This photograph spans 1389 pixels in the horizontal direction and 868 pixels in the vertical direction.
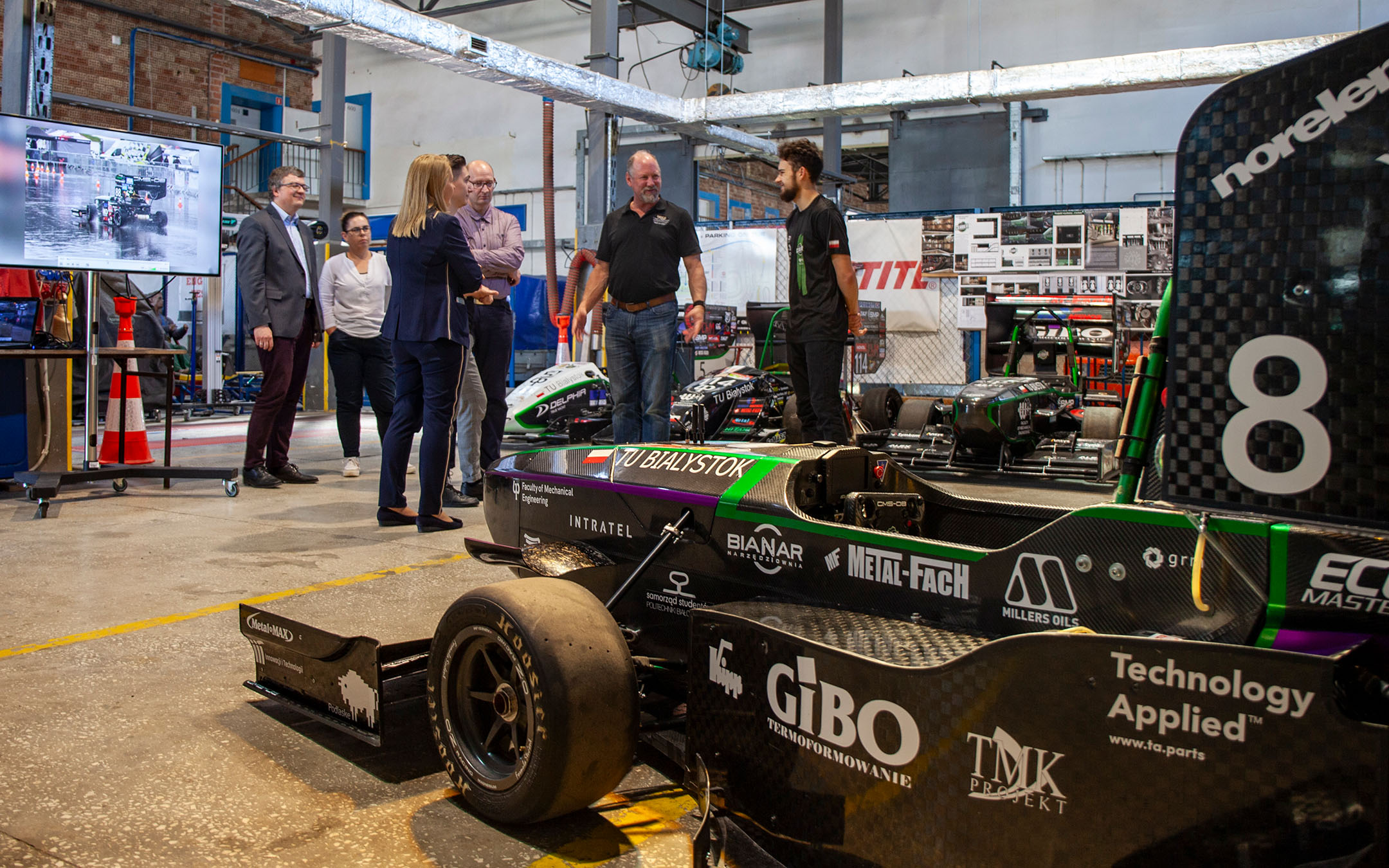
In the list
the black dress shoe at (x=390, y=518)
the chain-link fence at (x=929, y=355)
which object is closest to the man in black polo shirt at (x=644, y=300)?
the black dress shoe at (x=390, y=518)

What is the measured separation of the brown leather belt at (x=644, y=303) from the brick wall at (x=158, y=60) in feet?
53.5

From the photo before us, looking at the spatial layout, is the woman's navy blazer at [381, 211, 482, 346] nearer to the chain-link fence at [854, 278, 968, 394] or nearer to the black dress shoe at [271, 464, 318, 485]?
the black dress shoe at [271, 464, 318, 485]

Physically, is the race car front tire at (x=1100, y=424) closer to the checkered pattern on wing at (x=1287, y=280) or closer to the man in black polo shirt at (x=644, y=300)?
the man in black polo shirt at (x=644, y=300)

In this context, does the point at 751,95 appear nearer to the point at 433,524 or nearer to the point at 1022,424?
the point at 1022,424

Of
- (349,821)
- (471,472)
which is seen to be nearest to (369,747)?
(349,821)

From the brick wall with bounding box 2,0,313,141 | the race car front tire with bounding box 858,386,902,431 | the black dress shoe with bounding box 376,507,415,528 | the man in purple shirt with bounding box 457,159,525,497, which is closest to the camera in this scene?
the black dress shoe with bounding box 376,507,415,528

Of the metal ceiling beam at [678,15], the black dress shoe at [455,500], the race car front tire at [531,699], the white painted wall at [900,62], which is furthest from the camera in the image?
the metal ceiling beam at [678,15]

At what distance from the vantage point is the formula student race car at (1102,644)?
4.57 feet

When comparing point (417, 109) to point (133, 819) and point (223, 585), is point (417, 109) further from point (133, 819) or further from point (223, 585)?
point (133, 819)

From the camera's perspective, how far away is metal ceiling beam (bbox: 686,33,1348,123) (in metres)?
8.06

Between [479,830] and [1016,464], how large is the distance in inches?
214

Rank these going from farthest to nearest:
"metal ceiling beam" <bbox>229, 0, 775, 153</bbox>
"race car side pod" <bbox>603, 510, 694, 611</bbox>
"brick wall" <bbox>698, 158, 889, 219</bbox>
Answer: "brick wall" <bbox>698, 158, 889, 219</bbox>
"metal ceiling beam" <bbox>229, 0, 775, 153</bbox>
"race car side pod" <bbox>603, 510, 694, 611</bbox>

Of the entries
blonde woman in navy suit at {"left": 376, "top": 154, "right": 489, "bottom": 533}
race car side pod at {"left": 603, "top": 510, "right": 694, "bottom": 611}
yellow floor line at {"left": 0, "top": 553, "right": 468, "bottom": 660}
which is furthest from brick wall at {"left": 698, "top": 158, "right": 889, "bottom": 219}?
race car side pod at {"left": 603, "top": 510, "right": 694, "bottom": 611}

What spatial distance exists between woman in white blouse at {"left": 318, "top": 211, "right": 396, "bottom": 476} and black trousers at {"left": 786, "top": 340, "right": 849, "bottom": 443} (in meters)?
2.56
